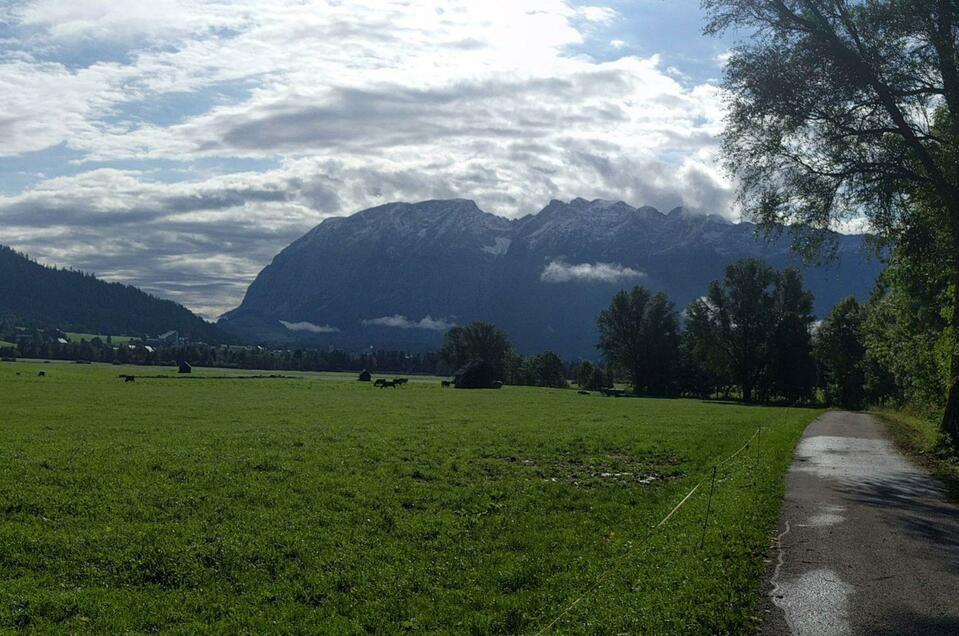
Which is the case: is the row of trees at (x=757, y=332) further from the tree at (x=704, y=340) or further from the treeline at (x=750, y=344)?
the treeline at (x=750, y=344)

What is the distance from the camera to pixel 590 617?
11.2 meters

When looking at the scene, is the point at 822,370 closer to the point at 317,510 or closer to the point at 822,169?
the point at 822,169

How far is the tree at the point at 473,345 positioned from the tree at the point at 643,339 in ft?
151

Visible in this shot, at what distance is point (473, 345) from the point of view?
594 feet

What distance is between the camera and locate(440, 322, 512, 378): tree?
18075 centimetres

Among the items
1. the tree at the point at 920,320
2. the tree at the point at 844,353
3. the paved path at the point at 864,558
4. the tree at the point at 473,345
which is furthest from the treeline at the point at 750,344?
the paved path at the point at 864,558

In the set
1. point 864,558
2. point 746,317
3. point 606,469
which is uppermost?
point 746,317

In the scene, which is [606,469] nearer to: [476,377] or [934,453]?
[934,453]

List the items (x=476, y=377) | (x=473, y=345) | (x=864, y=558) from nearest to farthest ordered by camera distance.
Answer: (x=864, y=558) < (x=476, y=377) < (x=473, y=345)

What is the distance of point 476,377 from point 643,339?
34053 millimetres

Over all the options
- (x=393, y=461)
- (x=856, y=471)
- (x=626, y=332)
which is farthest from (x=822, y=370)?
(x=393, y=461)

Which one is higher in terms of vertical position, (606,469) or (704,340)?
(704,340)

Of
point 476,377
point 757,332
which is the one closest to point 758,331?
point 757,332

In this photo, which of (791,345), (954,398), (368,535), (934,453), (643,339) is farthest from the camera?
(643,339)
